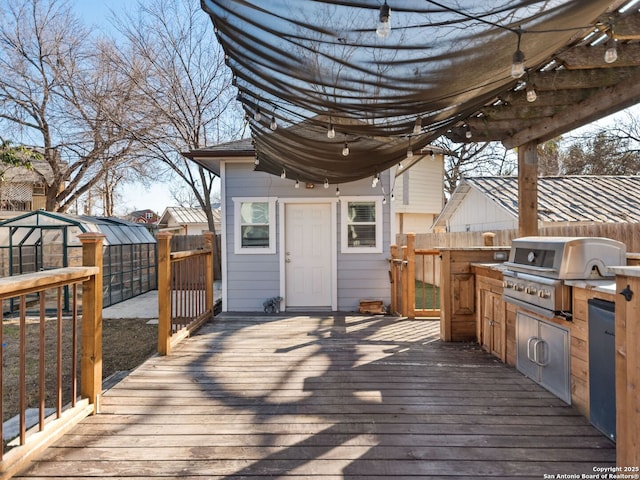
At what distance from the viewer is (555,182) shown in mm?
8641

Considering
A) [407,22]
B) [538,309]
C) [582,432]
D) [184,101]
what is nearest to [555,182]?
[538,309]

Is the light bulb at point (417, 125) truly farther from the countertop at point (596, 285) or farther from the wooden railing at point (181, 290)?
the wooden railing at point (181, 290)

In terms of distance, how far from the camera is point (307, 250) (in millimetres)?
5957

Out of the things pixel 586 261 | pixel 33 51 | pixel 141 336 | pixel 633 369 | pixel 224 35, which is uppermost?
pixel 33 51

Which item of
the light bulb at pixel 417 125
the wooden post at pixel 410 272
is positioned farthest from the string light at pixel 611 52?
the wooden post at pixel 410 272

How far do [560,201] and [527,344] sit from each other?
620 centimetres

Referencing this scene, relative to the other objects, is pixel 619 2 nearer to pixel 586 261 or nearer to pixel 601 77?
pixel 601 77

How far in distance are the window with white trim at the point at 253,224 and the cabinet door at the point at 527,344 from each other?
392 centimetres

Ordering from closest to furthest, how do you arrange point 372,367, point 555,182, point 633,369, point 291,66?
point 633,369
point 291,66
point 372,367
point 555,182

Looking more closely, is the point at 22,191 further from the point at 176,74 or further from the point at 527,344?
the point at 527,344

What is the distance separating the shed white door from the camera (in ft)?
19.5

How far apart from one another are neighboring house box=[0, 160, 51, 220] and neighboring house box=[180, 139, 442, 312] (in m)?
10.9

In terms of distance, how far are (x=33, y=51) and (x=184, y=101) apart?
539cm

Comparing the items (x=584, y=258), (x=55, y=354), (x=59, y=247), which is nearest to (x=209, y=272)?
(x=55, y=354)
